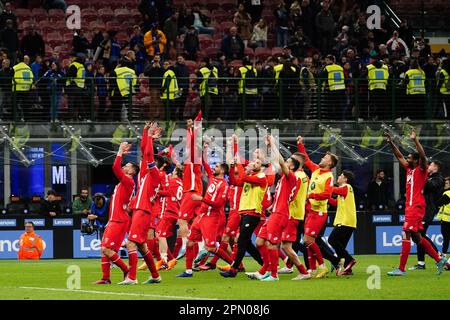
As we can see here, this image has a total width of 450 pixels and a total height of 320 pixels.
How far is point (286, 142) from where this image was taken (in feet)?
104

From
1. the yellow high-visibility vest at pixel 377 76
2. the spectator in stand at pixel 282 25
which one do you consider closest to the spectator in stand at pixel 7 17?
the spectator in stand at pixel 282 25

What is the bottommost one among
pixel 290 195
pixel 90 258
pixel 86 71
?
pixel 90 258

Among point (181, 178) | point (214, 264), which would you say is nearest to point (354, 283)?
point (214, 264)

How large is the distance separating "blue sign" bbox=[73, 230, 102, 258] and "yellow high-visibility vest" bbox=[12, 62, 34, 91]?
→ 12.8 ft

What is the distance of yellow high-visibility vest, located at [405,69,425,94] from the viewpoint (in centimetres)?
3362

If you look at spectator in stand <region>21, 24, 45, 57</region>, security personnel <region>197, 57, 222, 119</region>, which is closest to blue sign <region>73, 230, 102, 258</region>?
security personnel <region>197, 57, 222, 119</region>

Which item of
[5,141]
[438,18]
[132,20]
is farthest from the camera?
[438,18]

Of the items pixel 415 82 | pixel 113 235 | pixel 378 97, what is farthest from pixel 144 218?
pixel 415 82

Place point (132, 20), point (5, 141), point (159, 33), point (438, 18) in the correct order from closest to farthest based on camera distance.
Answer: point (5, 141), point (159, 33), point (132, 20), point (438, 18)

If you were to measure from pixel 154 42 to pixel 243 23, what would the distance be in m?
3.74

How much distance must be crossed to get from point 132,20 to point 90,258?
10543 mm

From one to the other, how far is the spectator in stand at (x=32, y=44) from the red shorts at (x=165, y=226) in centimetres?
1065

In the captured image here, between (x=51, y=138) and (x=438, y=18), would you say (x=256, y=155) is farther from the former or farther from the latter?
(x=438, y=18)

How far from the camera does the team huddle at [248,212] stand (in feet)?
66.7
